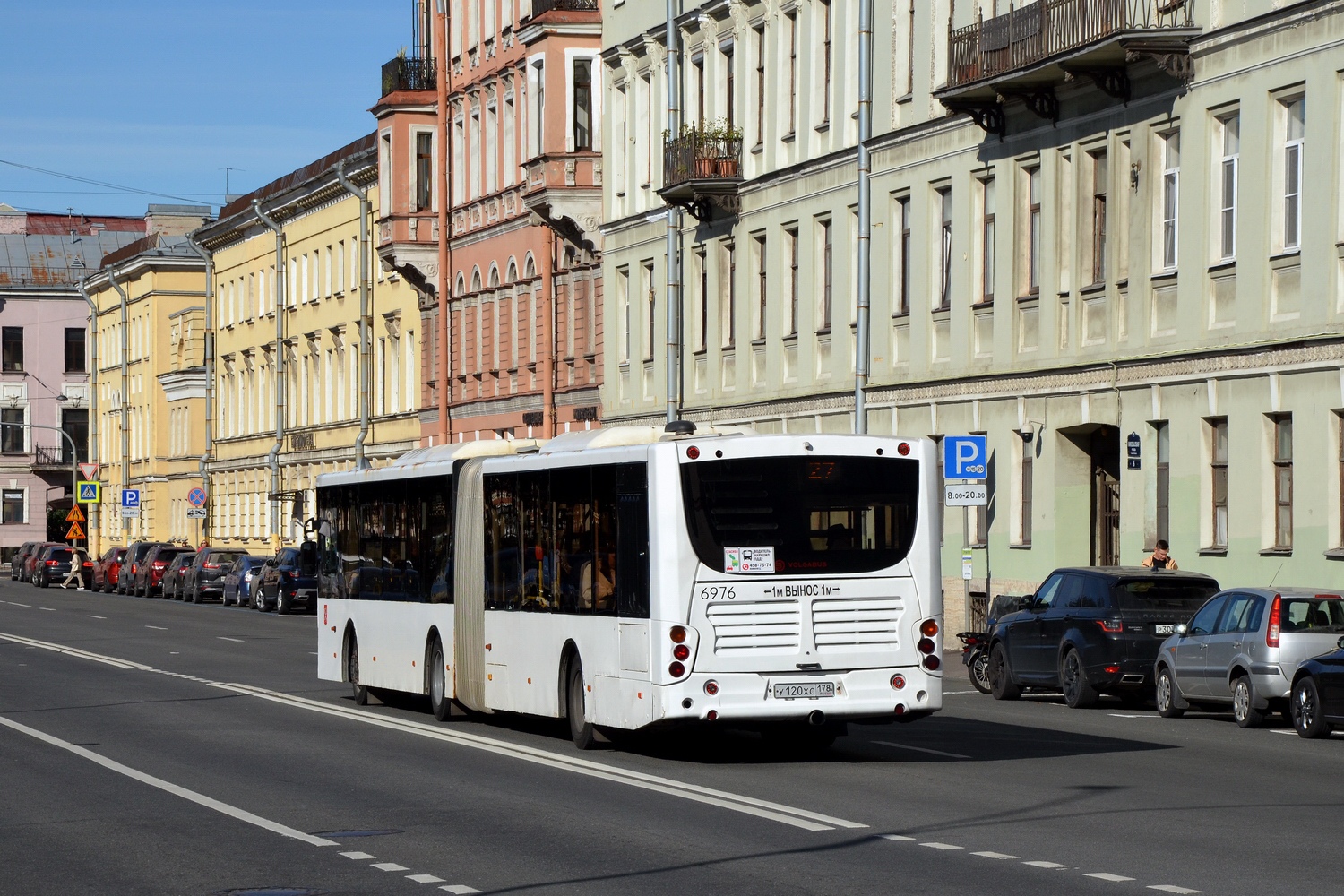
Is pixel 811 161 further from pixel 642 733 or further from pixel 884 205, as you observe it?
pixel 642 733

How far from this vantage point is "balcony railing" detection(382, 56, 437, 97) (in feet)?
221

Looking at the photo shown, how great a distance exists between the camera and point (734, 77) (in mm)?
47500

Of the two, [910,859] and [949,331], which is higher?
[949,331]

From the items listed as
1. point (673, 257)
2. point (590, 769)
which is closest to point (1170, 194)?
point (590, 769)

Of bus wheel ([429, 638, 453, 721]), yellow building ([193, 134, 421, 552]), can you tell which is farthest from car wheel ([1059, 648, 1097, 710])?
yellow building ([193, 134, 421, 552])

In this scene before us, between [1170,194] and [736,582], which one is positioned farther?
[1170,194]

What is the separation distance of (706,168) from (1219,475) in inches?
684

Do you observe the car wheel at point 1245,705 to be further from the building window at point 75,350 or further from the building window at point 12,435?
the building window at point 12,435

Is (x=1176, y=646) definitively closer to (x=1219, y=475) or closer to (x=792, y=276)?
(x=1219, y=475)

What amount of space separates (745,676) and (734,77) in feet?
99.9

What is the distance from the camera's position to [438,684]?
24000 millimetres

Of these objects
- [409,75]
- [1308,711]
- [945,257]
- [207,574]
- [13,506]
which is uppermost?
[409,75]

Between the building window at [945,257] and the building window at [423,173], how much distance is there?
29.6m


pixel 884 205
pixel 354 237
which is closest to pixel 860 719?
pixel 884 205
